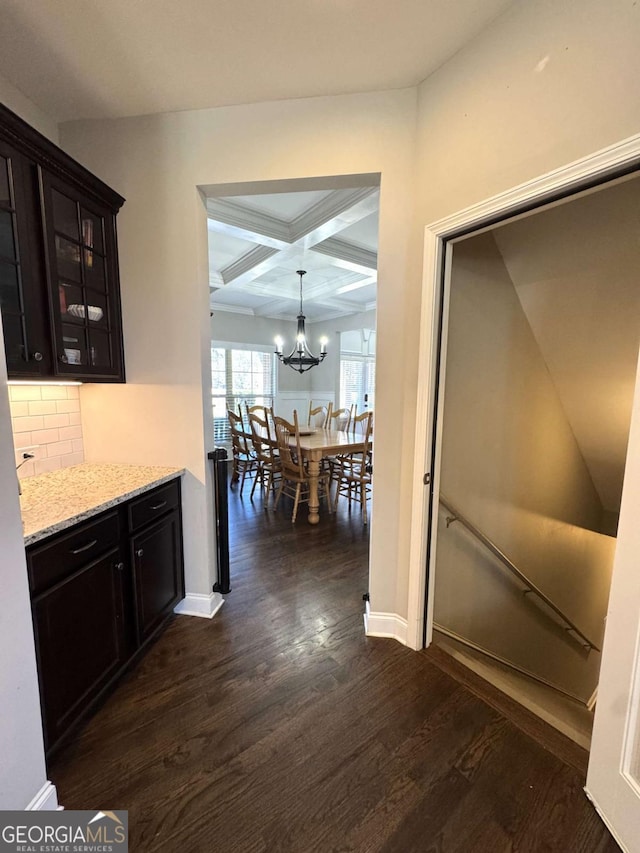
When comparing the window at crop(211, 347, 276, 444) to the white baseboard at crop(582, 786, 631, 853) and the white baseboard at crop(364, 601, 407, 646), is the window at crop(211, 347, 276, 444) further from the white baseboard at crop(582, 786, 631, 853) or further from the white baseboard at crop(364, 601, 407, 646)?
the white baseboard at crop(582, 786, 631, 853)

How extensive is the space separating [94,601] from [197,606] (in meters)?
0.83

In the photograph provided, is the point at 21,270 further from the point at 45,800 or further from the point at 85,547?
the point at 45,800

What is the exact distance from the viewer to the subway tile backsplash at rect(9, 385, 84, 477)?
169 cm

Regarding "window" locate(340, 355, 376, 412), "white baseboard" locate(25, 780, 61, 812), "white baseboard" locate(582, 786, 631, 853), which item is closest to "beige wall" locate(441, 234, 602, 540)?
"white baseboard" locate(582, 786, 631, 853)

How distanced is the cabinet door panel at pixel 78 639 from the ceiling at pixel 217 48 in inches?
84.6

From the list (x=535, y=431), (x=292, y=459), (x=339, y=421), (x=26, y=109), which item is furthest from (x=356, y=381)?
(x=26, y=109)

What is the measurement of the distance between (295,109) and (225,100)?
1.18ft

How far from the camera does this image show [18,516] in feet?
3.28

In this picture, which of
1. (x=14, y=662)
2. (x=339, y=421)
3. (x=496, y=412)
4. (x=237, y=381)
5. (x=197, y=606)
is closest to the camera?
(x=14, y=662)

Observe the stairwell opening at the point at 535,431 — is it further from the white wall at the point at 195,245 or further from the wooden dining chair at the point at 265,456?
the wooden dining chair at the point at 265,456

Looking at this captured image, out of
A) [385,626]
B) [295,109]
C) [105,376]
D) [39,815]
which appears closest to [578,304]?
[295,109]

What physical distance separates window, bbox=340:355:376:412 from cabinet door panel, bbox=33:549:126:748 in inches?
209

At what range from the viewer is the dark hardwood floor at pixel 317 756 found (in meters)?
1.09

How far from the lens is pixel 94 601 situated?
4.62 ft
